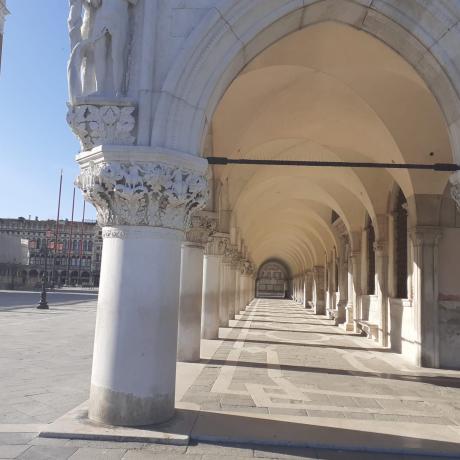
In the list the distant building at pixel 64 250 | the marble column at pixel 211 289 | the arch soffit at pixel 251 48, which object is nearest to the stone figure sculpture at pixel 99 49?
the arch soffit at pixel 251 48

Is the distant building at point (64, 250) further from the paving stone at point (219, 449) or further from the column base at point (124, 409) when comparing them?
the paving stone at point (219, 449)

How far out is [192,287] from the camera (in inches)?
409

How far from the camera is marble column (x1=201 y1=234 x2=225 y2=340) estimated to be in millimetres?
13805

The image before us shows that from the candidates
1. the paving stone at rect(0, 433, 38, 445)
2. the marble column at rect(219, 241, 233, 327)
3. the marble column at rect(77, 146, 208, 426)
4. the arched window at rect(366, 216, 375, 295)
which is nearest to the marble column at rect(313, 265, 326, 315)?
the marble column at rect(219, 241, 233, 327)

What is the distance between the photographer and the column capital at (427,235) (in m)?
10.6

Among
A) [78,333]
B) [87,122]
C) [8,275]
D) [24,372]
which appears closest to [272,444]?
[87,122]

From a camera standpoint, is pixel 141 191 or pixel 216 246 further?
pixel 216 246

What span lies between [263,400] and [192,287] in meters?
4.06

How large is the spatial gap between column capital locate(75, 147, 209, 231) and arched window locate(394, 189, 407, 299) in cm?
862

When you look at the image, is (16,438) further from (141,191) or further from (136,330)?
(141,191)

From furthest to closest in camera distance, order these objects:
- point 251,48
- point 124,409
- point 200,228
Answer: point 200,228, point 251,48, point 124,409

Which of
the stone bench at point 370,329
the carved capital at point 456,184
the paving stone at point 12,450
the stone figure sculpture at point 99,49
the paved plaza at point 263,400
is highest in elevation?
the stone figure sculpture at point 99,49

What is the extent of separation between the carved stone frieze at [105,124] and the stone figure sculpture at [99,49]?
198 mm

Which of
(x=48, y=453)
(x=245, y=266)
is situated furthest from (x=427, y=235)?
(x=245, y=266)
